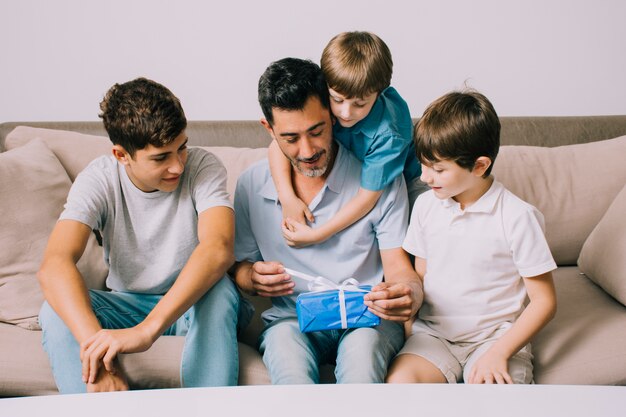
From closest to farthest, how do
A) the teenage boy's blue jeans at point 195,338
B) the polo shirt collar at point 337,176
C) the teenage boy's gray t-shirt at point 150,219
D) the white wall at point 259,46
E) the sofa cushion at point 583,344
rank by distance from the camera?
the teenage boy's blue jeans at point 195,338 < the sofa cushion at point 583,344 < the teenage boy's gray t-shirt at point 150,219 < the polo shirt collar at point 337,176 < the white wall at point 259,46

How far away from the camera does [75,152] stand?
7.36 feet

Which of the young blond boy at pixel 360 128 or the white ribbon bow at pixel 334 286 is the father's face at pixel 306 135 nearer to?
the young blond boy at pixel 360 128

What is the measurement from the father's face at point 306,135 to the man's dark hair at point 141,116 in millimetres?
258

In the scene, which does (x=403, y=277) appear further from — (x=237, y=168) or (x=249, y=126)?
(x=249, y=126)

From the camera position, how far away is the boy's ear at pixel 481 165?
1.61 meters

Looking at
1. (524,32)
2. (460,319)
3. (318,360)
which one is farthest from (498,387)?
(524,32)

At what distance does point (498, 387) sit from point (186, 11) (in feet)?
6.91

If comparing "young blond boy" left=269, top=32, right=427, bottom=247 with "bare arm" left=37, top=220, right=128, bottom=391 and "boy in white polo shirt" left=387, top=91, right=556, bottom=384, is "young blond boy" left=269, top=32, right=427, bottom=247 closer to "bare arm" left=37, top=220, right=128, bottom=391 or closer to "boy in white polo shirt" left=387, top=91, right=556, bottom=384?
"boy in white polo shirt" left=387, top=91, right=556, bottom=384

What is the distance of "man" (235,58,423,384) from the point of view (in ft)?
5.43

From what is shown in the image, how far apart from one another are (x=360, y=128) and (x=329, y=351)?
24.2 inches

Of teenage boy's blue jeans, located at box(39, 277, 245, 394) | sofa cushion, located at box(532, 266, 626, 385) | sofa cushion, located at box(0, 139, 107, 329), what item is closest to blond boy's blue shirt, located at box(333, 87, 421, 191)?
teenage boy's blue jeans, located at box(39, 277, 245, 394)

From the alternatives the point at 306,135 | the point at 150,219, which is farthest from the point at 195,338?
the point at 306,135

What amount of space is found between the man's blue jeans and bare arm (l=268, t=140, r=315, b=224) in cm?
29

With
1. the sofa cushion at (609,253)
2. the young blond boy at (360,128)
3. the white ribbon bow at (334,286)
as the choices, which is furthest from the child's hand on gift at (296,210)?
the sofa cushion at (609,253)
